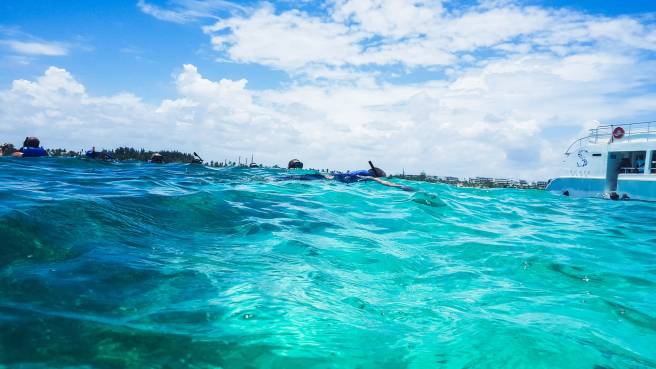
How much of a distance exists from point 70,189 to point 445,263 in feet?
27.2

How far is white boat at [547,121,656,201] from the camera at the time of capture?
81.9ft

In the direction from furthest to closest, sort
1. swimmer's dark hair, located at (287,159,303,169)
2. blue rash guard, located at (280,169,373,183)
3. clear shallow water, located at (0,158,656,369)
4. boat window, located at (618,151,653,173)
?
boat window, located at (618,151,653,173) < swimmer's dark hair, located at (287,159,303,169) < blue rash guard, located at (280,169,373,183) < clear shallow water, located at (0,158,656,369)

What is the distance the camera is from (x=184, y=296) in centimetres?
405

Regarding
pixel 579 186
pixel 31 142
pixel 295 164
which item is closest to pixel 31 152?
pixel 31 142

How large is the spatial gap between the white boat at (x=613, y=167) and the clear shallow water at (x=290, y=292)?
798 inches

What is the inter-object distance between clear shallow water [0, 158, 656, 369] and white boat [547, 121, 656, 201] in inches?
798

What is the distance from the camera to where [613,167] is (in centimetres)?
2838

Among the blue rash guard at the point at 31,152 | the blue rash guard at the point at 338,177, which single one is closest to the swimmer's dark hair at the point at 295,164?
the blue rash guard at the point at 338,177

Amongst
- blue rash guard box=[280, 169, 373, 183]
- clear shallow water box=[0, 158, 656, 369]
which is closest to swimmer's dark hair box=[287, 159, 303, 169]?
blue rash guard box=[280, 169, 373, 183]

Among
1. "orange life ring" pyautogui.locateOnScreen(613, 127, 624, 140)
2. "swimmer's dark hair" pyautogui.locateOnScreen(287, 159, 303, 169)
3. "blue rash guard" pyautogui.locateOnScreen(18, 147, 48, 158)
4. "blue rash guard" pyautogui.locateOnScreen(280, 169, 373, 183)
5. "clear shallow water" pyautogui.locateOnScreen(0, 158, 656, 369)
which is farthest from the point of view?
"orange life ring" pyautogui.locateOnScreen(613, 127, 624, 140)

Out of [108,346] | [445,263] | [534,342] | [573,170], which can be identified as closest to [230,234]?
[445,263]

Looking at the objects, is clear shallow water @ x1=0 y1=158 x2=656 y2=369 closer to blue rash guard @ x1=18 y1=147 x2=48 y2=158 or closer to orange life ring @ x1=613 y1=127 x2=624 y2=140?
blue rash guard @ x1=18 y1=147 x2=48 y2=158

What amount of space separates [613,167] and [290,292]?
32027 mm

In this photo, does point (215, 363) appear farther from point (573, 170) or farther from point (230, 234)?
point (573, 170)
